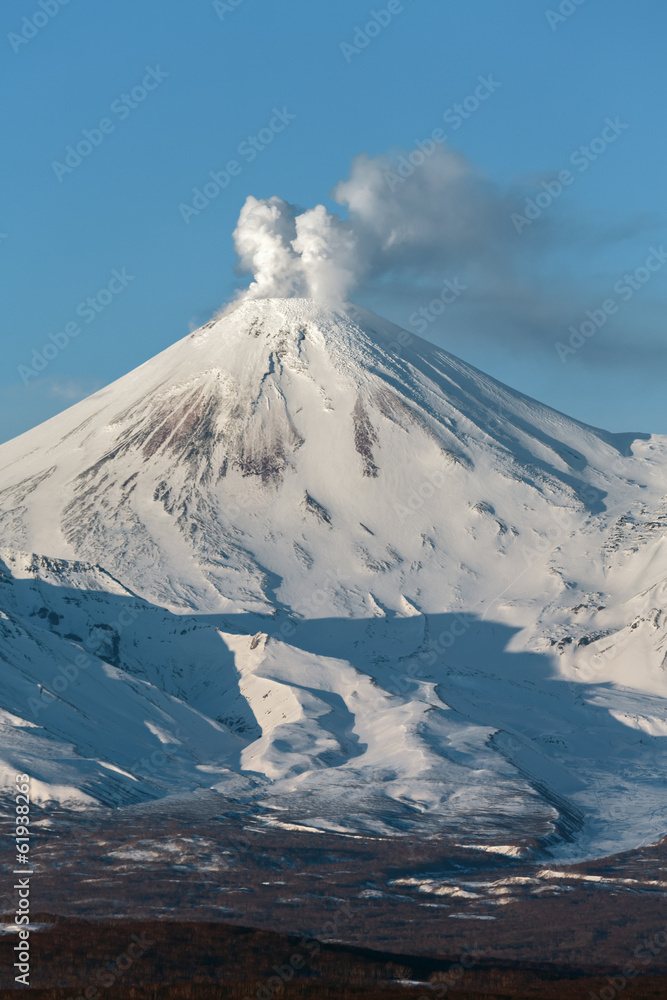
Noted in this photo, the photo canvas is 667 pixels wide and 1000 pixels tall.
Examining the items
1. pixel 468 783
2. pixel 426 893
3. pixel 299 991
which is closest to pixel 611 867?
pixel 426 893

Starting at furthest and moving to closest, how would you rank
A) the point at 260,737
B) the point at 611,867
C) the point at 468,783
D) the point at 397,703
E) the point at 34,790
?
the point at 397,703 → the point at 260,737 → the point at 468,783 → the point at 34,790 → the point at 611,867

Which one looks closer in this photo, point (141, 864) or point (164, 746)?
point (141, 864)

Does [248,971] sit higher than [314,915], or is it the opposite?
[248,971]

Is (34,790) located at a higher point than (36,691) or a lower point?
lower

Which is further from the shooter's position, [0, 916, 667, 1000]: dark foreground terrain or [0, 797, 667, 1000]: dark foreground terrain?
[0, 797, 667, 1000]: dark foreground terrain

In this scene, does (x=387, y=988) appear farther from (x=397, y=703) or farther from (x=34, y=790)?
(x=397, y=703)

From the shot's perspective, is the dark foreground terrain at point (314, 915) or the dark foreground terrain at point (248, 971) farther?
the dark foreground terrain at point (314, 915)

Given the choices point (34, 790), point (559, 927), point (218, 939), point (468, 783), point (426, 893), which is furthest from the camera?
point (468, 783)

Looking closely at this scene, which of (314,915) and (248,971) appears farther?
(314,915)
